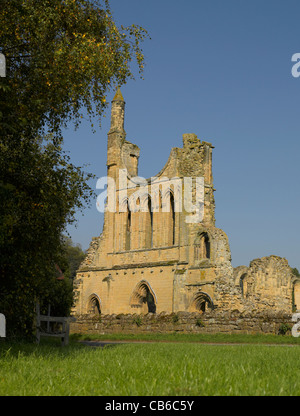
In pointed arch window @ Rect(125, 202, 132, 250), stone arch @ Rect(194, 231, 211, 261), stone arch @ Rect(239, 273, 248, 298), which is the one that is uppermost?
pointed arch window @ Rect(125, 202, 132, 250)

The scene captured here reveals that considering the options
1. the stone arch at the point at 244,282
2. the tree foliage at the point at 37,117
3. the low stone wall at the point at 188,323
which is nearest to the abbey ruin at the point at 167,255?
the stone arch at the point at 244,282

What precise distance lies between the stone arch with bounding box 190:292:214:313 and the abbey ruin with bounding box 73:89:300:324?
2.3 inches

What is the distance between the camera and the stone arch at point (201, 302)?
104 feet

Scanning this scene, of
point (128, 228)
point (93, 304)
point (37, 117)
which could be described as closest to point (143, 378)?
point (37, 117)

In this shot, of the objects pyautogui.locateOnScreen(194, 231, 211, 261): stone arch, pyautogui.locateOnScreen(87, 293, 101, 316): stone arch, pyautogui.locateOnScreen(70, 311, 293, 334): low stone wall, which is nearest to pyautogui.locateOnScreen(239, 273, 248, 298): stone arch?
pyautogui.locateOnScreen(194, 231, 211, 261): stone arch

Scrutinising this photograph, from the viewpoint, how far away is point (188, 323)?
81.3 feet

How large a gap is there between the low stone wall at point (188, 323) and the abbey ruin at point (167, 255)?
16.9 feet

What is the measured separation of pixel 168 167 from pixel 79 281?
11396 millimetres

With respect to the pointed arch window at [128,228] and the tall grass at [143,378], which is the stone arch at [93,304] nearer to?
the pointed arch window at [128,228]

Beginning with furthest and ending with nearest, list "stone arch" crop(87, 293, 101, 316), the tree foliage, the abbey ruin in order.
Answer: "stone arch" crop(87, 293, 101, 316), the abbey ruin, the tree foliage

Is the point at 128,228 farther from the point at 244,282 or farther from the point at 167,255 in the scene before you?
the point at 244,282

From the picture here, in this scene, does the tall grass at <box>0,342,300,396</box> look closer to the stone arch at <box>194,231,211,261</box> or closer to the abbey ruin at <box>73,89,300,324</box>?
the abbey ruin at <box>73,89,300,324</box>

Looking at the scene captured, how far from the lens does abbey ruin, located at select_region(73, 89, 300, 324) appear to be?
32.2 m
